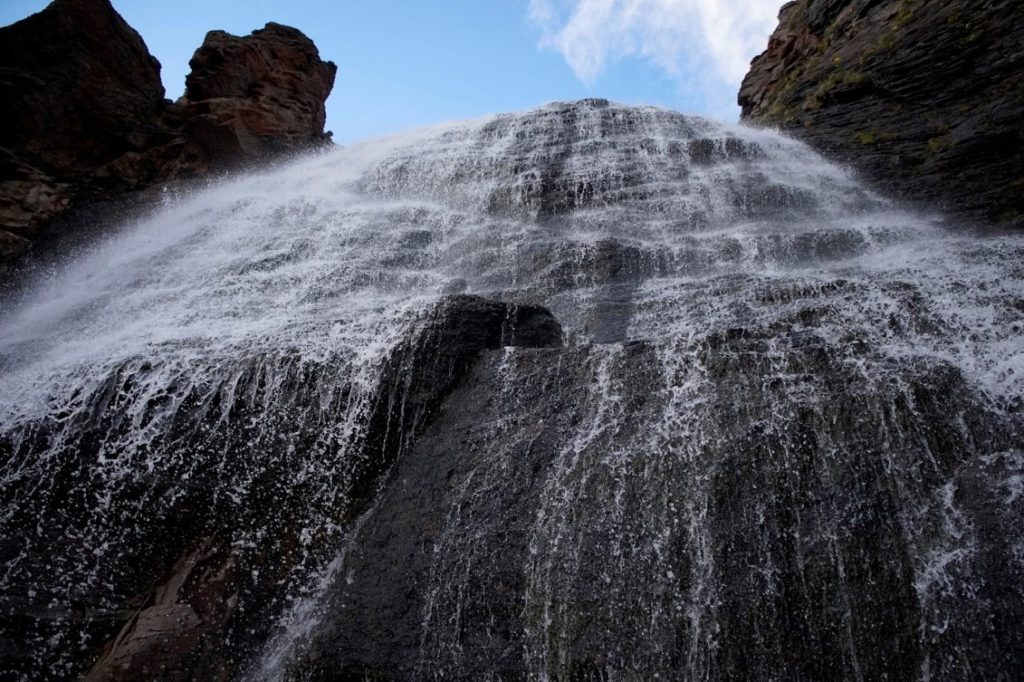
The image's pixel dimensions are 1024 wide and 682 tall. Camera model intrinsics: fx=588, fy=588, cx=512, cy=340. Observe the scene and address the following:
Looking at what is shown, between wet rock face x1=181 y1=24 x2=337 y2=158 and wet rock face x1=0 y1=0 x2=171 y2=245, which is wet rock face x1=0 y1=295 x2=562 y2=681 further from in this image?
wet rock face x1=181 y1=24 x2=337 y2=158

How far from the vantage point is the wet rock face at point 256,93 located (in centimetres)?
2031

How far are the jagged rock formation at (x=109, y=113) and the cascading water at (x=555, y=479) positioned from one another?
9.67 m

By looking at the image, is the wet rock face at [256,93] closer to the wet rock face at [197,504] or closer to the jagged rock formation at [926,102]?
the wet rock face at [197,504]

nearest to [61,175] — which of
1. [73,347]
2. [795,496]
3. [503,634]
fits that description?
[73,347]

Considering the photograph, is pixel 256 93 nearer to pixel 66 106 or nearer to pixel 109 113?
pixel 109 113

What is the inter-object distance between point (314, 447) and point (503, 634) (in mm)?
3159

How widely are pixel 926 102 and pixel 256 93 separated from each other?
21648 millimetres

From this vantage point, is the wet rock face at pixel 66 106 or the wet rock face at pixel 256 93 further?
the wet rock face at pixel 256 93

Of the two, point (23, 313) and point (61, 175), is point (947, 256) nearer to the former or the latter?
point (23, 313)

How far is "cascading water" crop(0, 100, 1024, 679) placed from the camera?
4789mm

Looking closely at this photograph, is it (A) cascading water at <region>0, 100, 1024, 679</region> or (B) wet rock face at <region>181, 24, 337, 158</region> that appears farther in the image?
(B) wet rock face at <region>181, 24, 337, 158</region>

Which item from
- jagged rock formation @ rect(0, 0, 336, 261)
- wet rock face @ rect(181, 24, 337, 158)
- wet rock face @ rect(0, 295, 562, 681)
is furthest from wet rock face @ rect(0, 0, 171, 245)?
wet rock face @ rect(0, 295, 562, 681)

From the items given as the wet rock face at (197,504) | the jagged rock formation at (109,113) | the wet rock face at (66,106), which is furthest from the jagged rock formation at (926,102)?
the wet rock face at (66,106)

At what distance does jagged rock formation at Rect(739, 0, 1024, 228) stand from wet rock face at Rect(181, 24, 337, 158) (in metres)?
17.2
